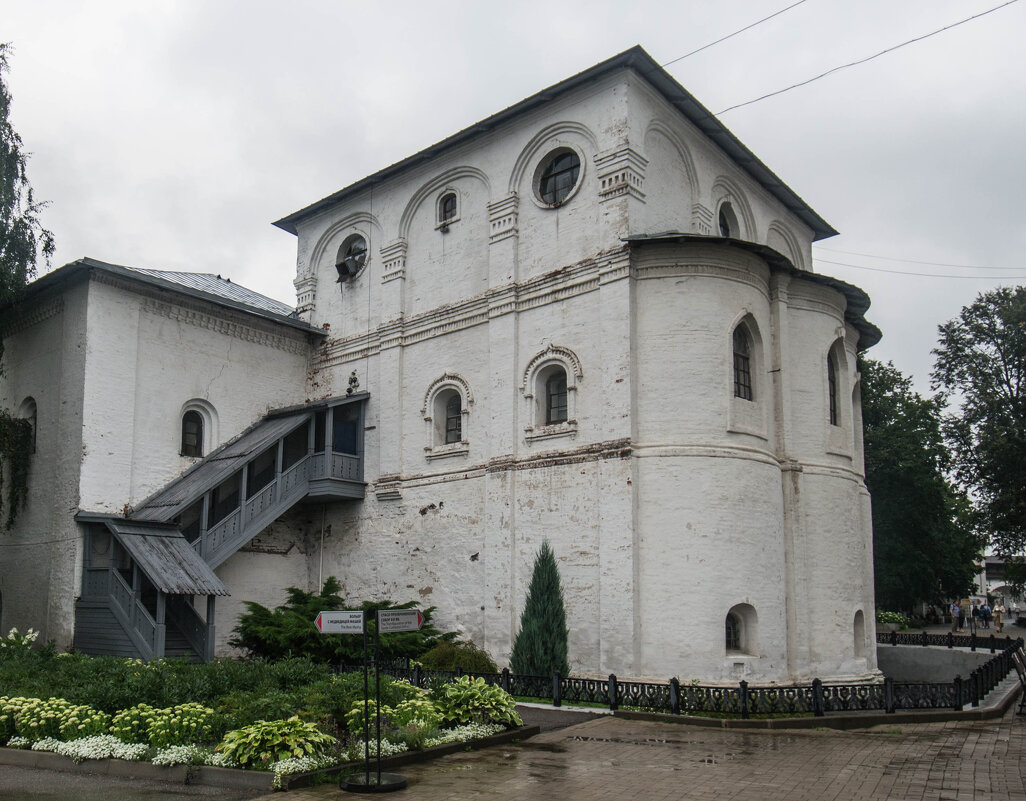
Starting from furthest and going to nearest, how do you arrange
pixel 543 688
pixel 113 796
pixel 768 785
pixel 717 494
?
pixel 717 494 < pixel 543 688 < pixel 768 785 < pixel 113 796

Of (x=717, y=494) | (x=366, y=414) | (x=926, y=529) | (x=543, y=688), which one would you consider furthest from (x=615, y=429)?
(x=926, y=529)

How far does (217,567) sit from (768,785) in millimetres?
14506

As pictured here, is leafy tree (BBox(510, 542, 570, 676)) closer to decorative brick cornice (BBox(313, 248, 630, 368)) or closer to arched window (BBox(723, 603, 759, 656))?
arched window (BBox(723, 603, 759, 656))

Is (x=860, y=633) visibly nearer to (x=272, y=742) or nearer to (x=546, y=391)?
(x=546, y=391)

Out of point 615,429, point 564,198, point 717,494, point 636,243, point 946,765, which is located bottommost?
point 946,765

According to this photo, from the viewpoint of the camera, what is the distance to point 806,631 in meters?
18.8

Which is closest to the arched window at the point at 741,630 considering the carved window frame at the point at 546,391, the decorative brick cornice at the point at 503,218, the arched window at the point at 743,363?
the arched window at the point at 743,363

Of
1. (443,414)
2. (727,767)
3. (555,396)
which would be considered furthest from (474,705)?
(443,414)

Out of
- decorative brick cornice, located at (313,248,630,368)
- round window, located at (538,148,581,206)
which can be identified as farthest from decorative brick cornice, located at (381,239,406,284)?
round window, located at (538,148,581,206)

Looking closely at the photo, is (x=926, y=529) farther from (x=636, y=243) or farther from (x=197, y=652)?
(x=197, y=652)

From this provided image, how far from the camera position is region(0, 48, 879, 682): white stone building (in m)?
17.7

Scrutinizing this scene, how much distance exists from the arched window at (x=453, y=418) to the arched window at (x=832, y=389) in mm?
8466

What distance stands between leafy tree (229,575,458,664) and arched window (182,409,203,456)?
4.58m

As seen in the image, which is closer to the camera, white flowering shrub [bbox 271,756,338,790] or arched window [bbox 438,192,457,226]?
white flowering shrub [bbox 271,756,338,790]
